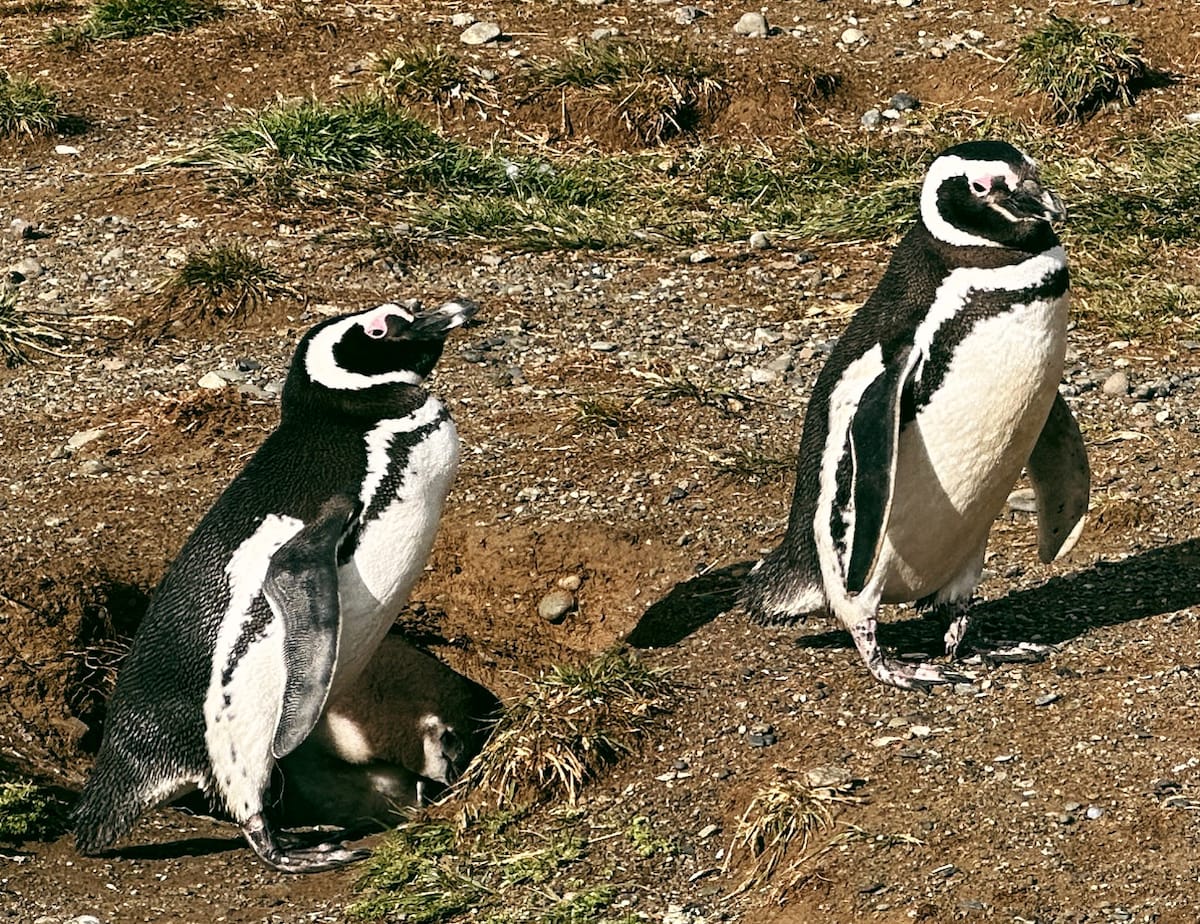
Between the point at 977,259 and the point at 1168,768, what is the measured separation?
115 cm

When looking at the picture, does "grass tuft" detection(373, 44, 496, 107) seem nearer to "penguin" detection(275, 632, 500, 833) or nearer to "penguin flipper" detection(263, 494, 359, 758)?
"penguin" detection(275, 632, 500, 833)

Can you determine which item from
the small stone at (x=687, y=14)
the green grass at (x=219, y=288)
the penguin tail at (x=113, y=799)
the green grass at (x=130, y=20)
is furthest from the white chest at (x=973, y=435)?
the green grass at (x=130, y=20)

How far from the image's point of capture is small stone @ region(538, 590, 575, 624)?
5.22 meters

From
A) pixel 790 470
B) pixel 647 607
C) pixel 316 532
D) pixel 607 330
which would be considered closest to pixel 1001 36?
pixel 607 330

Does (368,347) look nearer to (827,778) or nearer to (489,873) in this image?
(489,873)

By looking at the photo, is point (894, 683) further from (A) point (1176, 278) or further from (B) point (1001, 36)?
(B) point (1001, 36)

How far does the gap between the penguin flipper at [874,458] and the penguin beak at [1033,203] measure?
38cm

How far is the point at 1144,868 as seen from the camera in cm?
352

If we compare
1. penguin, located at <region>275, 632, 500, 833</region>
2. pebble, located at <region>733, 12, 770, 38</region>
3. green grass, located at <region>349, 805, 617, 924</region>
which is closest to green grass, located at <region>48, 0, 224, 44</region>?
pebble, located at <region>733, 12, 770, 38</region>

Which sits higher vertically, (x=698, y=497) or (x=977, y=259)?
(x=977, y=259)

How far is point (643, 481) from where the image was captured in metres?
5.45

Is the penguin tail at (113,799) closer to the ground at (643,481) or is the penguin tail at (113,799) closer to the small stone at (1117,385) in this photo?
the ground at (643,481)

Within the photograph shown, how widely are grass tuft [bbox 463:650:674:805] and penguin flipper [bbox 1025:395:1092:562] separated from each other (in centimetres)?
104

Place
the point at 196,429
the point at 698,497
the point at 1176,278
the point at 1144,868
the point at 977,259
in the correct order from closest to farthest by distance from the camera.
Result: the point at 1144,868 < the point at 977,259 < the point at 698,497 < the point at 196,429 < the point at 1176,278
